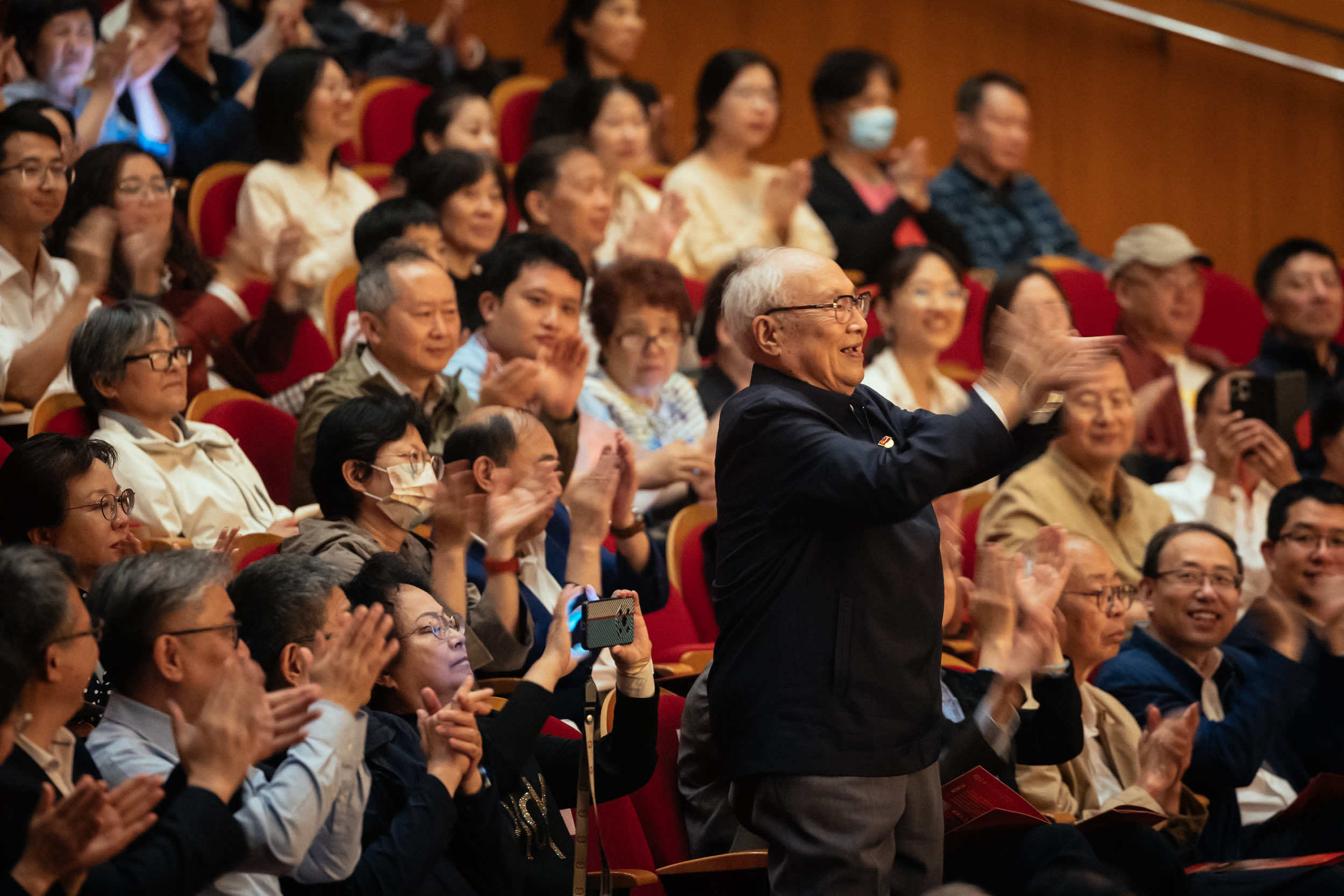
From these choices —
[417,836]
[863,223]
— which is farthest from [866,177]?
[417,836]

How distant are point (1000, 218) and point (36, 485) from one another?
9.76 ft

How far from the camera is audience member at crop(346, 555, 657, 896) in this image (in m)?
1.64

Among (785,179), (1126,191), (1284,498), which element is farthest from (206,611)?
(1126,191)

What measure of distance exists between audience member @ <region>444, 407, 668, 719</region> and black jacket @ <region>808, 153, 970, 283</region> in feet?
5.50

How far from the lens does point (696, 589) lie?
8.07 feet

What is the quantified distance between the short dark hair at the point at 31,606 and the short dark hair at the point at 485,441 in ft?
2.58

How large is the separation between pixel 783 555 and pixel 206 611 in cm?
57

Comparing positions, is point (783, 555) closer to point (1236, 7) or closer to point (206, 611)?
point (206, 611)

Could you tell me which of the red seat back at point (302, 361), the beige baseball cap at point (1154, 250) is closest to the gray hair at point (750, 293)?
the red seat back at point (302, 361)

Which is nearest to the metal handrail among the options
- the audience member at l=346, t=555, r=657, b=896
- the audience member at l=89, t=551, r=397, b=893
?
the audience member at l=346, t=555, r=657, b=896

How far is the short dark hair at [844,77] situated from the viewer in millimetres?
4047

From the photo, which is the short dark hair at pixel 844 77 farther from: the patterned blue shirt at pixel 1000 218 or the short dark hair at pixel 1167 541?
the short dark hair at pixel 1167 541

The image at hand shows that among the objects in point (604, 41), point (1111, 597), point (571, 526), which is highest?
point (604, 41)

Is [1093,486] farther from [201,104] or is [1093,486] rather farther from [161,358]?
[201,104]
